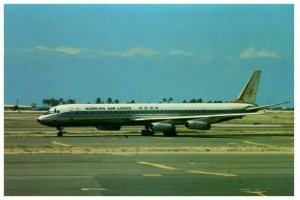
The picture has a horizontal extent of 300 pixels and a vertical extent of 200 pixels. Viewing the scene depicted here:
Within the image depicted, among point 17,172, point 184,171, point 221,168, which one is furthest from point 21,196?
point 221,168

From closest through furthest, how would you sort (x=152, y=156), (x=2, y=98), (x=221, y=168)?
(x=2, y=98), (x=221, y=168), (x=152, y=156)

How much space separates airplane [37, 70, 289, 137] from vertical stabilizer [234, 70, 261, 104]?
691mm

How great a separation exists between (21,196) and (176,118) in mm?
32700

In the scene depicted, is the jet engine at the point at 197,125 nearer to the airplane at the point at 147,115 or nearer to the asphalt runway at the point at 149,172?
the airplane at the point at 147,115

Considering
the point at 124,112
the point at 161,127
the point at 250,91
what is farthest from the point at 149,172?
the point at 250,91

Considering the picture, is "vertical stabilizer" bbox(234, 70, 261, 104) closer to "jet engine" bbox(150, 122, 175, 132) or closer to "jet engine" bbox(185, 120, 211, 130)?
"jet engine" bbox(185, 120, 211, 130)

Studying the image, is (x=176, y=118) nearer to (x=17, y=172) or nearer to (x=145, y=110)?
(x=145, y=110)

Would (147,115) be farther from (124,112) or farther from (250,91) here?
(250,91)

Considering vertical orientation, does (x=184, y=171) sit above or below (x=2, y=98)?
below

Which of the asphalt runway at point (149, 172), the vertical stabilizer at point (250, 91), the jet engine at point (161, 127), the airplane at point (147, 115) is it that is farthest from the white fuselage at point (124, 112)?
the asphalt runway at point (149, 172)

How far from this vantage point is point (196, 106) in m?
48.5

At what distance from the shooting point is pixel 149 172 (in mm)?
19141

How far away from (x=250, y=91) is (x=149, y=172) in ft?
110

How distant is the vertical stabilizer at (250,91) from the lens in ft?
167
